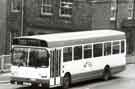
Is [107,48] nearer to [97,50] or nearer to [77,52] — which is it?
[97,50]

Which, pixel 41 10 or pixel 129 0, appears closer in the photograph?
pixel 41 10

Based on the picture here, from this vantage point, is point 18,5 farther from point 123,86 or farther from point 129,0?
point 123,86

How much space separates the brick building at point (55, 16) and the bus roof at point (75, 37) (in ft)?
42.9

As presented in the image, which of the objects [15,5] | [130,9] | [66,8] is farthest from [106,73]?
[130,9]

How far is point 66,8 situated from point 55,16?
4.00ft

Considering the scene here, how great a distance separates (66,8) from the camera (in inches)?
Result: 1689

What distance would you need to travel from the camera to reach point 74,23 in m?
43.1

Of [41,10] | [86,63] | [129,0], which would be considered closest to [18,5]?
[41,10]

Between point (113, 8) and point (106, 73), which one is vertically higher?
point (113, 8)

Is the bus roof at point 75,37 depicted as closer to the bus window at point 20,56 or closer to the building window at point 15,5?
→ the bus window at point 20,56

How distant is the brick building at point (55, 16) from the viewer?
41.1 m

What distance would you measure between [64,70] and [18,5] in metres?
18.1

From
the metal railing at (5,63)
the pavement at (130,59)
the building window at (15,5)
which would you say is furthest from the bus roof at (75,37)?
the building window at (15,5)

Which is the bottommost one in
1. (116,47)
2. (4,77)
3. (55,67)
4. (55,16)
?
(4,77)
